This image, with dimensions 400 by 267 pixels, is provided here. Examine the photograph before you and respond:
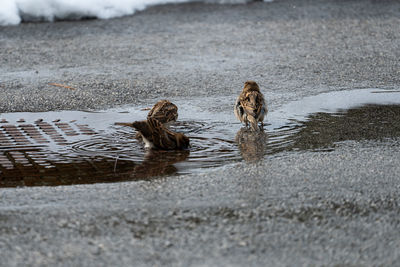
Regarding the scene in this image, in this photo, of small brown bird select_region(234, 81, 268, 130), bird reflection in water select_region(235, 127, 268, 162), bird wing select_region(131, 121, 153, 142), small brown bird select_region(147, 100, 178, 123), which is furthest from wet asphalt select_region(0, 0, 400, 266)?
small brown bird select_region(147, 100, 178, 123)

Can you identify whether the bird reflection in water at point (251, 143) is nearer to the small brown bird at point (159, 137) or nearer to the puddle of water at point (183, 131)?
the puddle of water at point (183, 131)

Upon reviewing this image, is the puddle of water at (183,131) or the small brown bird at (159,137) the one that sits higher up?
the small brown bird at (159,137)

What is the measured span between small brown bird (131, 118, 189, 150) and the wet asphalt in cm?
77

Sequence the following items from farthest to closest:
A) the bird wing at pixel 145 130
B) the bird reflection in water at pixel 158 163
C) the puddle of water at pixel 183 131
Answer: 1. the bird wing at pixel 145 130
2. the puddle of water at pixel 183 131
3. the bird reflection in water at pixel 158 163

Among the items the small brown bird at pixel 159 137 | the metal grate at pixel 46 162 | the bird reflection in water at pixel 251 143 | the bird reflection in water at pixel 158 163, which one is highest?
the small brown bird at pixel 159 137

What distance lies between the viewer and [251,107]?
7.14m

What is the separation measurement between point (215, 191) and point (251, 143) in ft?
5.36

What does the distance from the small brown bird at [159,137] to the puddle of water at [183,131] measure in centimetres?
8

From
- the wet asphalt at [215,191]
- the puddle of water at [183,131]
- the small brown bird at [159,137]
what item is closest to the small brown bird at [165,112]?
the puddle of water at [183,131]

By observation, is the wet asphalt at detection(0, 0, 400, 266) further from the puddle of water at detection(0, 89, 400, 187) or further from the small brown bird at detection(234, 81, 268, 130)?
the small brown bird at detection(234, 81, 268, 130)

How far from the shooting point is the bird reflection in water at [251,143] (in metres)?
6.21

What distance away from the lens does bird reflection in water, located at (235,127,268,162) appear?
621cm

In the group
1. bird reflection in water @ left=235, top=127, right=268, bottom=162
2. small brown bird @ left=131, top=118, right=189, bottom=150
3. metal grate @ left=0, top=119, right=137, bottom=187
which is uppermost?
small brown bird @ left=131, top=118, right=189, bottom=150

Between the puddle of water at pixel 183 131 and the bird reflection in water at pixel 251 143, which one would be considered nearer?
the puddle of water at pixel 183 131
